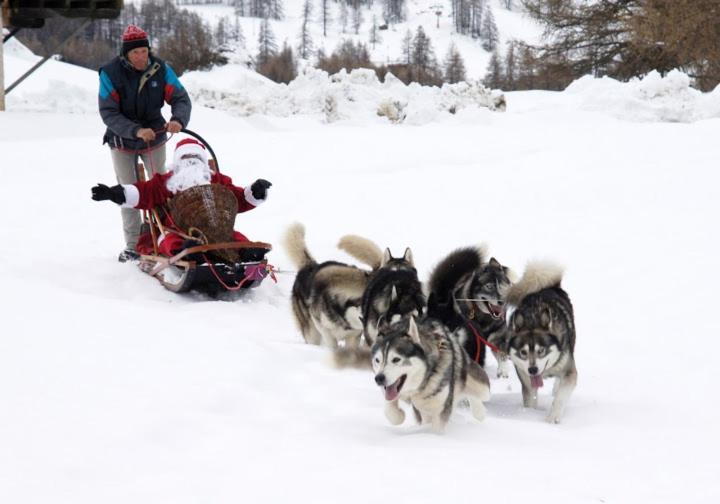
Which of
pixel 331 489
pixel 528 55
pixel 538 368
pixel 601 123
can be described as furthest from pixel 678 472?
pixel 528 55

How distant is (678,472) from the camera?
3006mm

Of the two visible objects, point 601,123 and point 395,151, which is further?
point 601,123

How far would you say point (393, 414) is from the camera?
334cm

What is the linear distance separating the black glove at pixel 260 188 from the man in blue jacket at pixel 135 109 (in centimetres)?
75

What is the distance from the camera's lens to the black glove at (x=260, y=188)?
6141 mm

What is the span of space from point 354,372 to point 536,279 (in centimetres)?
111

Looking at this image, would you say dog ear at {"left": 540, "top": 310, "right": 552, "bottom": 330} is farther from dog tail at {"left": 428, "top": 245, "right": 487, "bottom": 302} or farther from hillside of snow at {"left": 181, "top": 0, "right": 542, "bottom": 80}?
hillside of snow at {"left": 181, "top": 0, "right": 542, "bottom": 80}

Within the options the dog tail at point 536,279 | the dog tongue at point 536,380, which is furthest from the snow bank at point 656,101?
the dog tongue at point 536,380

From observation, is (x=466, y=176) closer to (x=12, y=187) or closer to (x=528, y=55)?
(x=12, y=187)

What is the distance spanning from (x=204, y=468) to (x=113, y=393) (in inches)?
27.4

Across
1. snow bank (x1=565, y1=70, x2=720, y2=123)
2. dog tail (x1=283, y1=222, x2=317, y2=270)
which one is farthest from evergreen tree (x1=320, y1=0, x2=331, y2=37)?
dog tail (x1=283, y1=222, x2=317, y2=270)

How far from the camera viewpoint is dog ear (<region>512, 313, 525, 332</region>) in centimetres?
407

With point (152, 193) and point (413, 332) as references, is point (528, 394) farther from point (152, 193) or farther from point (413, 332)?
point (152, 193)

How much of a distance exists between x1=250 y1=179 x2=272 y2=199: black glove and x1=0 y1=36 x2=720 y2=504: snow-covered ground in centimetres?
74
